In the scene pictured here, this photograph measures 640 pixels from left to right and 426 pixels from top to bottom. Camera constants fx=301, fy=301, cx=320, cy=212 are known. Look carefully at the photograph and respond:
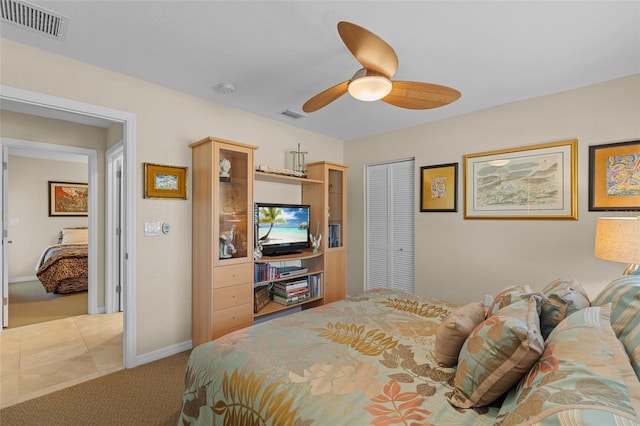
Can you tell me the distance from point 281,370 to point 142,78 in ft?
8.74

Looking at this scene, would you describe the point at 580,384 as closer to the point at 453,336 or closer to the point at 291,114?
the point at 453,336

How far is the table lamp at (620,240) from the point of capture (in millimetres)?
1938

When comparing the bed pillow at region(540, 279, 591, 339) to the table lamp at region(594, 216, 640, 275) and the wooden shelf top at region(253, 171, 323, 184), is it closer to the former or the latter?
the table lamp at region(594, 216, 640, 275)

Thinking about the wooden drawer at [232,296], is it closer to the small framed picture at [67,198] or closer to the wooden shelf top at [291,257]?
the wooden shelf top at [291,257]

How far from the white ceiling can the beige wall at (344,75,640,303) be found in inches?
8.2

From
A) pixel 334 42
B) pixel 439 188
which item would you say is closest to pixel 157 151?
pixel 334 42

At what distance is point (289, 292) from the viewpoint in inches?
136

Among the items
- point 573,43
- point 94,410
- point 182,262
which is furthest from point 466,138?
point 94,410

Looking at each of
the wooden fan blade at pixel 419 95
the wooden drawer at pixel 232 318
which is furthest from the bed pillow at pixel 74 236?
the wooden fan blade at pixel 419 95

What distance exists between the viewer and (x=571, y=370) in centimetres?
80

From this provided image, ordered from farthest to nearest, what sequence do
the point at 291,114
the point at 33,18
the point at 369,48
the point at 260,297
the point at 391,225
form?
the point at 391,225
the point at 291,114
the point at 260,297
the point at 33,18
the point at 369,48

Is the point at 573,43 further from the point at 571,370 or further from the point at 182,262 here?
the point at 182,262

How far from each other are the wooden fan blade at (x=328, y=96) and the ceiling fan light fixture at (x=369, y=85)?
10 cm

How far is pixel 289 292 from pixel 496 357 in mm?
2617
